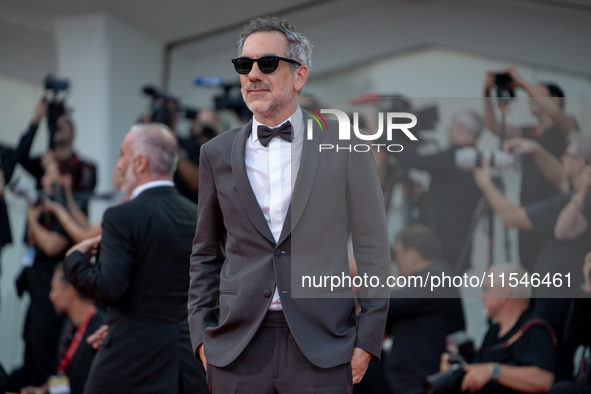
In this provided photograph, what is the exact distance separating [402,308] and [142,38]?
4.82 m

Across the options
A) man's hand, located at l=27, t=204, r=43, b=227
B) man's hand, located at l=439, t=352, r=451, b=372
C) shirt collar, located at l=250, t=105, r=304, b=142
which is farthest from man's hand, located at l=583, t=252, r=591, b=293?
man's hand, located at l=27, t=204, r=43, b=227

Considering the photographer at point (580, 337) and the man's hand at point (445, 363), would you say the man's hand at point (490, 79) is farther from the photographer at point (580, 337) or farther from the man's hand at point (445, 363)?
the man's hand at point (445, 363)

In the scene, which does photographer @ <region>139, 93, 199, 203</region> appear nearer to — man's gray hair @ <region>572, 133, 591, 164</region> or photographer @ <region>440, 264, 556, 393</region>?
photographer @ <region>440, 264, 556, 393</region>

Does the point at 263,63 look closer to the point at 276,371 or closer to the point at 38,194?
the point at 276,371

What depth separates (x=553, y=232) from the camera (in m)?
3.89

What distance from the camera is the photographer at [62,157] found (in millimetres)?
6219

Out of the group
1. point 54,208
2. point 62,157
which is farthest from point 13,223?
point 54,208

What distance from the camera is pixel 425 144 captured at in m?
3.71

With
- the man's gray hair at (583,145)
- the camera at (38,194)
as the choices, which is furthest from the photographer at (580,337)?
the camera at (38,194)

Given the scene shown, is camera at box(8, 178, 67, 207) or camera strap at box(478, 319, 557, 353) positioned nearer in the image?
camera strap at box(478, 319, 557, 353)

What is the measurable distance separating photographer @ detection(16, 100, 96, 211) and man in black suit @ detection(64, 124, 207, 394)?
2.82 meters

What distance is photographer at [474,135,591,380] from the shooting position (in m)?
3.64

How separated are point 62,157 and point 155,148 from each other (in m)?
2.90

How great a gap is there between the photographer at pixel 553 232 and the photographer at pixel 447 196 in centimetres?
21
